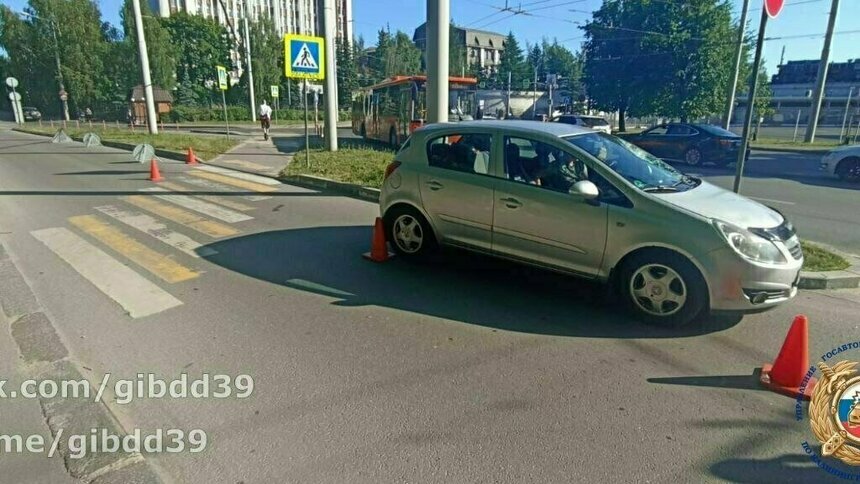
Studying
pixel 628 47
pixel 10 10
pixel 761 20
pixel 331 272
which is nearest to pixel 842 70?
pixel 628 47

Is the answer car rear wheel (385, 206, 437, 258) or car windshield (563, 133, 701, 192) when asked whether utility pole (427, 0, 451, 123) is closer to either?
car rear wheel (385, 206, 437, 258)

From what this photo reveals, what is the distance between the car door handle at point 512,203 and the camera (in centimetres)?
433

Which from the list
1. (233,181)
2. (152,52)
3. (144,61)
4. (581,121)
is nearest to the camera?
(233,181)

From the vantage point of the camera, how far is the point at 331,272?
500 centimetres

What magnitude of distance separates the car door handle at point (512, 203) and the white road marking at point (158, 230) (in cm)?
363

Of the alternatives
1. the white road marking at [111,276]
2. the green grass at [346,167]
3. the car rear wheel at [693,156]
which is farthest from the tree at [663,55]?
the white road marking at [111,276]

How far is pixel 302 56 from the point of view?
34.5 feet

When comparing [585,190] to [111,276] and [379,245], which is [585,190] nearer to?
[379,245]

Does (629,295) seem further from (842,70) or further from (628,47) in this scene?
(842,70)

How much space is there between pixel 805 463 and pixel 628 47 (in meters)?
33.6

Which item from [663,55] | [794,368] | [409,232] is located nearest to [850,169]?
[794,368]

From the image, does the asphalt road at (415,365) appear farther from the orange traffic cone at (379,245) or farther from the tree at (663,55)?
the tree at (663,55)

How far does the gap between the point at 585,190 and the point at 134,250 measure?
210 inches

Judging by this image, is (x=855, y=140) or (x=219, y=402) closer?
(x=219, y=402)
